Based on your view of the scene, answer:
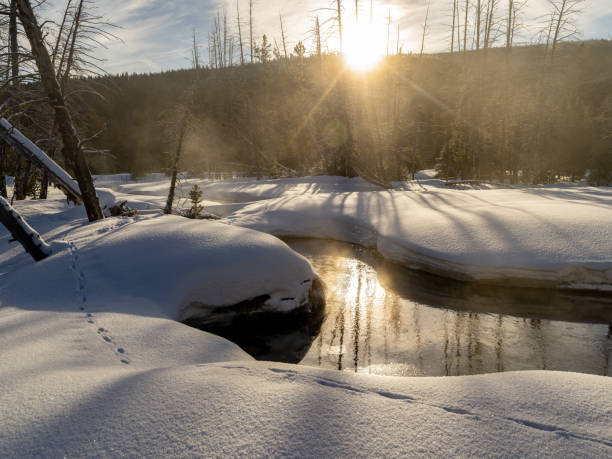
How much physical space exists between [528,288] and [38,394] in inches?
290

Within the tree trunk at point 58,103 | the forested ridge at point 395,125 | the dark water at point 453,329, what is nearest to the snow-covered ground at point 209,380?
the dark water at point 453,329

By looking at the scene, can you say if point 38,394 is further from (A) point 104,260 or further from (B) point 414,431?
(A) point 104,260

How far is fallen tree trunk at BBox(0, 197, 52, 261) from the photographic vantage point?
5445mm

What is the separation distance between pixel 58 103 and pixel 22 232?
309 cm

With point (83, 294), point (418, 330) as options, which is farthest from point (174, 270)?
point (418, 330)

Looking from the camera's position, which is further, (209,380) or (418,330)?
(418,330)

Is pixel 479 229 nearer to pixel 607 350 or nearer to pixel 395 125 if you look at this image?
pixel 607 350

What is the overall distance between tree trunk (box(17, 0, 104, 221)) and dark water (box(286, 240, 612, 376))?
5880 mm

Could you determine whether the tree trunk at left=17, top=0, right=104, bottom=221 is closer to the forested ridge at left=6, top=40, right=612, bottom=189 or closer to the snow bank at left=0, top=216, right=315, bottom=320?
the forested ridge at left=6, top=40, right=612, bottom=189

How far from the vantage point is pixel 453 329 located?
5320 mm

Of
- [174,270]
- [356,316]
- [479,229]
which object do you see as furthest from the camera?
[479,229]

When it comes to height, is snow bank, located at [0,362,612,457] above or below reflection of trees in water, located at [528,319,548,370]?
above

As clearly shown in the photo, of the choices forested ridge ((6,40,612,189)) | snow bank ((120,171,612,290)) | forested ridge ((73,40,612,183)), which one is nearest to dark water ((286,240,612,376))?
snow bank ((120,171,612,290))

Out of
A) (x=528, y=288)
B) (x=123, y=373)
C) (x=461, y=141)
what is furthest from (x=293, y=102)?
(x=123, y=373)
